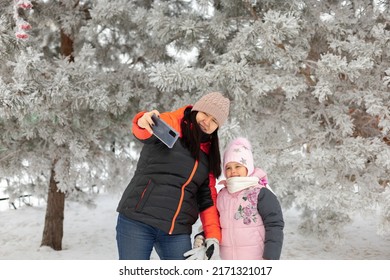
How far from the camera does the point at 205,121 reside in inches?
98.8

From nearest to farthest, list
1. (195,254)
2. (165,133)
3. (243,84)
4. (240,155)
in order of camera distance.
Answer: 1. (165,133)
2. (195,254)
3. (240,155)
4. (243,84)

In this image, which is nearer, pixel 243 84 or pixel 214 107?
pixel 214 107

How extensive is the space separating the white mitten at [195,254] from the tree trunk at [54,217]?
19.9 ft

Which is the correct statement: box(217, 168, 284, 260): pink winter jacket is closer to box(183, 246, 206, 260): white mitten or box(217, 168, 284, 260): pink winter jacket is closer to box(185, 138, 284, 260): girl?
box(185, 138, 284, 260): girl

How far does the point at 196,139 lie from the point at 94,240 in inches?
291

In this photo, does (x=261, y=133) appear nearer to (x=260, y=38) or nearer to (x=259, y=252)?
(x=260, y=38)

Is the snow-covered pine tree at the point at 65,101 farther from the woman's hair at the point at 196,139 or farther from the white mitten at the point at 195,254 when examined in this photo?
the white mitten at the point at 195,254

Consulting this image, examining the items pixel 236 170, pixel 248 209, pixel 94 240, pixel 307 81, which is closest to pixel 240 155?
pixel 236 170

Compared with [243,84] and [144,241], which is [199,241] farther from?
[243,84]

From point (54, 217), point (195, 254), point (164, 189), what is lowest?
point (195, 254)

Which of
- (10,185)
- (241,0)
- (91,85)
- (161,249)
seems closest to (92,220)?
(10,185)

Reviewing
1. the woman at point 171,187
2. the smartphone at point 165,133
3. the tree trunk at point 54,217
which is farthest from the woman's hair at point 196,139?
the tree trunk at point 54,217

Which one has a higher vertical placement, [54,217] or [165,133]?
[54,217]

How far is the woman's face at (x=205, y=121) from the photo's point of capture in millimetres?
2510
